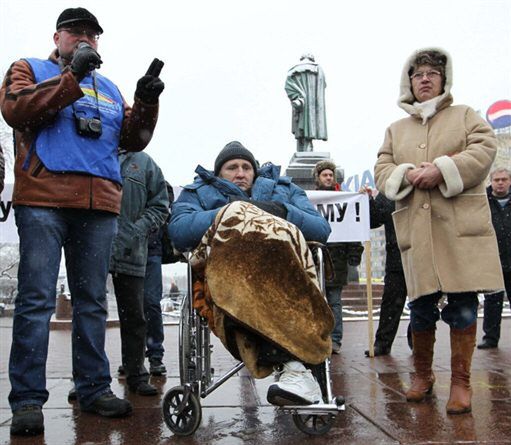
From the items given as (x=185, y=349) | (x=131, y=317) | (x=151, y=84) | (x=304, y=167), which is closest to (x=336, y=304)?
(x=131, y=317)

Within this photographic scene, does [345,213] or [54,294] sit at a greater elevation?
[345,213]

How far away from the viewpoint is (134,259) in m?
4.42

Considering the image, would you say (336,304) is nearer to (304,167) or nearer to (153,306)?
(153,306)

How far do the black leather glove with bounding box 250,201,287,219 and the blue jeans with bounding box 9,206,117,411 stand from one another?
83cm

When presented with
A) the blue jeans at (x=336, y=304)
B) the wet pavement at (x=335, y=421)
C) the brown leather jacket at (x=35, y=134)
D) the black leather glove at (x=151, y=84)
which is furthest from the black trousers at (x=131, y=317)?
the blue jeans at (x=336, y=304)

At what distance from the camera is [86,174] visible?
3.42 metres

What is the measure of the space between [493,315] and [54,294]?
5.64 meters

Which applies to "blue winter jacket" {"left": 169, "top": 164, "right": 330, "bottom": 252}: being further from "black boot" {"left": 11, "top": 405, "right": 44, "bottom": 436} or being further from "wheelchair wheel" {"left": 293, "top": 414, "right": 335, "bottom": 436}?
"black boot" {"left": 11, "top": 405, "right": 44, "bottom": 436}

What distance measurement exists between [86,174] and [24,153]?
0.32m

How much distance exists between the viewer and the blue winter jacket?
131 inches

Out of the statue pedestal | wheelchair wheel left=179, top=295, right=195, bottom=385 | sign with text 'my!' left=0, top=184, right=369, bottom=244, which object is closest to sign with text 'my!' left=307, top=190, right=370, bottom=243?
sign with text 'my!' left=0, top=184, right=369, bottom=244

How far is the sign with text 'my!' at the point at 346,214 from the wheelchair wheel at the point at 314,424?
364cm

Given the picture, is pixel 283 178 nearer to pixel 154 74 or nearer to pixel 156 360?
pixel 154 74

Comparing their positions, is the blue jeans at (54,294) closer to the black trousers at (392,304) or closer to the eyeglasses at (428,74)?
the eyeglasses at (428,74)
